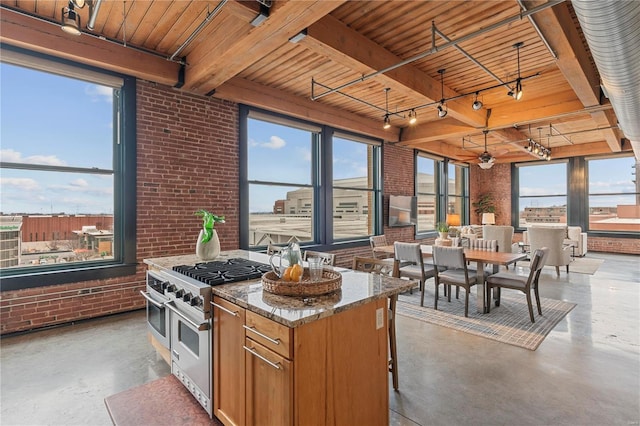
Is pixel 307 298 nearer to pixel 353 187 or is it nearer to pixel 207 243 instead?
pixel 207 243

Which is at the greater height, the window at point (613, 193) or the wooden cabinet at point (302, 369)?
the window at point (613, 193)

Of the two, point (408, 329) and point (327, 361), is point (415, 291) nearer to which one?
point (408, 329)

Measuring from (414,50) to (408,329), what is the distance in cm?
331

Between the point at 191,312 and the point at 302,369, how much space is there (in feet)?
3.18

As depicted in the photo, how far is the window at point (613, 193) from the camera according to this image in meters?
8.77

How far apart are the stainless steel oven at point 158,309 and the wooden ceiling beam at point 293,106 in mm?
2964

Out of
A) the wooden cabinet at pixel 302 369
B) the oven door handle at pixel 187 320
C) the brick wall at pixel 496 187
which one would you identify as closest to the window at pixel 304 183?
the oven door handle at pixel 187 320

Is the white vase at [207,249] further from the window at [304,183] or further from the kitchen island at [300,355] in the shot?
the window at [304,183]

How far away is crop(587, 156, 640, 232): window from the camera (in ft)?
28.8

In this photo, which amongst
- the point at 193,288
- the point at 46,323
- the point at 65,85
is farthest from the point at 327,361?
the point at 65,85

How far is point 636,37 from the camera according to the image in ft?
6.96

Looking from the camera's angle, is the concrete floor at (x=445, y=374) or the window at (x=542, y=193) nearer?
the concrete floor at (x=445, y=374)

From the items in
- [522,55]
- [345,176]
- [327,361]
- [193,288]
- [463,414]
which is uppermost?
[522,55]

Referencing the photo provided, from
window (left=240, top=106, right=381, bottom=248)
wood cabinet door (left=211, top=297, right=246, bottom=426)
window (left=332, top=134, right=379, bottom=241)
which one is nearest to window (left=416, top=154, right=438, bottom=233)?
window (left=332, top=134, right=379, bottom=241)
